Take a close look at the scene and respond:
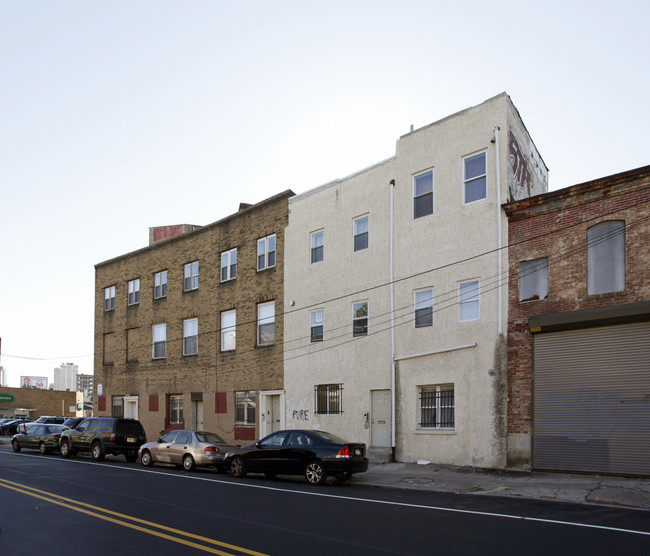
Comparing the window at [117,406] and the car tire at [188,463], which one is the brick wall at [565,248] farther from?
the window at [117,406]

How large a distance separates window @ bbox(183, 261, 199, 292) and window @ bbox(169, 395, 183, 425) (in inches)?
212

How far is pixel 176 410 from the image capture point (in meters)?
30.9

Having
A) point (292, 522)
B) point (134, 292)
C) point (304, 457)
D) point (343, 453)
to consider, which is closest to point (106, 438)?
point (304, 457)

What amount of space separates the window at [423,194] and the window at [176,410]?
16.3 metres

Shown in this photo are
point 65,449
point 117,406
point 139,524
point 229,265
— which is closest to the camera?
point 139,524

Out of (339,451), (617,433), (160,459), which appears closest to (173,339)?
(160,459)

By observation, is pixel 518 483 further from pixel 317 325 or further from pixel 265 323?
pixel 265 323

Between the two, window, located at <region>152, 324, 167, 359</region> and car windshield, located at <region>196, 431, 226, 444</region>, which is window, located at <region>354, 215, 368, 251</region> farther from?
window, located at <region>152, 324, 167, 359</region>

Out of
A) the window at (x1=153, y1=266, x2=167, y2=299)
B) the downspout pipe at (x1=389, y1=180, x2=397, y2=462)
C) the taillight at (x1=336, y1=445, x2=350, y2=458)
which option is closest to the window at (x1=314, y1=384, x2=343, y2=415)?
the downspout pipe at (x1=389, y1=180, x2=397, y2=462)

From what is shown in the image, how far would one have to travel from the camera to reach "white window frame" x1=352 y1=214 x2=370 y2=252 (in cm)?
2221

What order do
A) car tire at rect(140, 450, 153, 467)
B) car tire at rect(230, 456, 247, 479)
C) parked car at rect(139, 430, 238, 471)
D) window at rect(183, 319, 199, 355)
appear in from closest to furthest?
car tire at rect(230, 456, 247, 479), parked car at rect(139, 430, 238, 471), car tire at rect(140, 450, 153, 467), window at rect(183, 319, 199, 355)

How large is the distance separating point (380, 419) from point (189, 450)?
6.20 metres

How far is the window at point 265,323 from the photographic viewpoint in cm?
2588

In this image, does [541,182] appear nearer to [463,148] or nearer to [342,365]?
[463,148]
